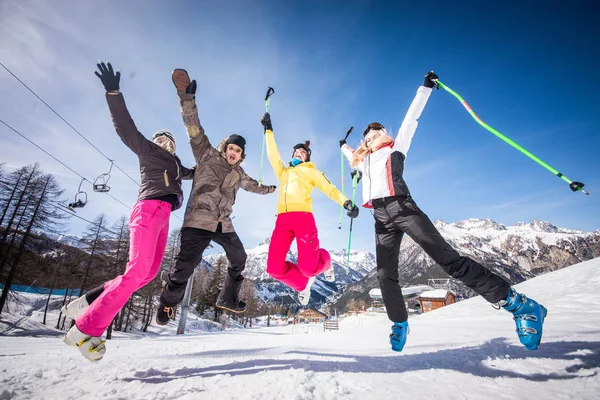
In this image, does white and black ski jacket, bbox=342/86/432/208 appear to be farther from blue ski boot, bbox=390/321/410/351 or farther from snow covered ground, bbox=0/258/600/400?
snow covered ground, bbox=0/258/600/400

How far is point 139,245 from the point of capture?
2.95m

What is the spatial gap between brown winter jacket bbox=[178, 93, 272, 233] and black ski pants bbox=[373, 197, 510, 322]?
7.20ft

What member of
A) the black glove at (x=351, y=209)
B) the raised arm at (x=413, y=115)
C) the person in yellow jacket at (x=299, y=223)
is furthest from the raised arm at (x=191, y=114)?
the raised arm at (x=413, y=115)

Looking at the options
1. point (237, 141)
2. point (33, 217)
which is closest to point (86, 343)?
point (237, 141)

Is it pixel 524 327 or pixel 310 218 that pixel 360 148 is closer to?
pixel 310 218

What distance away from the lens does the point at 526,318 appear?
2562mm

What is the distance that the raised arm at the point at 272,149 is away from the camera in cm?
485

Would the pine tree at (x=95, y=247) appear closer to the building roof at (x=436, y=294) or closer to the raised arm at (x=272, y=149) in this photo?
the raised arm at (x=272, y=149)

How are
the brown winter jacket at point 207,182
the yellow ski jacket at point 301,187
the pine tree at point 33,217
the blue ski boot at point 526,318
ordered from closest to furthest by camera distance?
1. the blue ski boot at point 526,318
2. the brown winter jacket at point 207,182
3. the yellow ski jacket at point 301,187
4. the pine tree at point 33,217

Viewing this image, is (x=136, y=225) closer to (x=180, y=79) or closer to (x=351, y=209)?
(x=180, y=79)

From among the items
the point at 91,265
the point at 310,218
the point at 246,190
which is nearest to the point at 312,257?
the point at 310,218

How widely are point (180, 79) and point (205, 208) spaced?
180 cm

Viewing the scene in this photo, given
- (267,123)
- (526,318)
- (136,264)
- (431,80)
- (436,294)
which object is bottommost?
(526,318)

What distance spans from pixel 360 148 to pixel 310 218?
142cm
